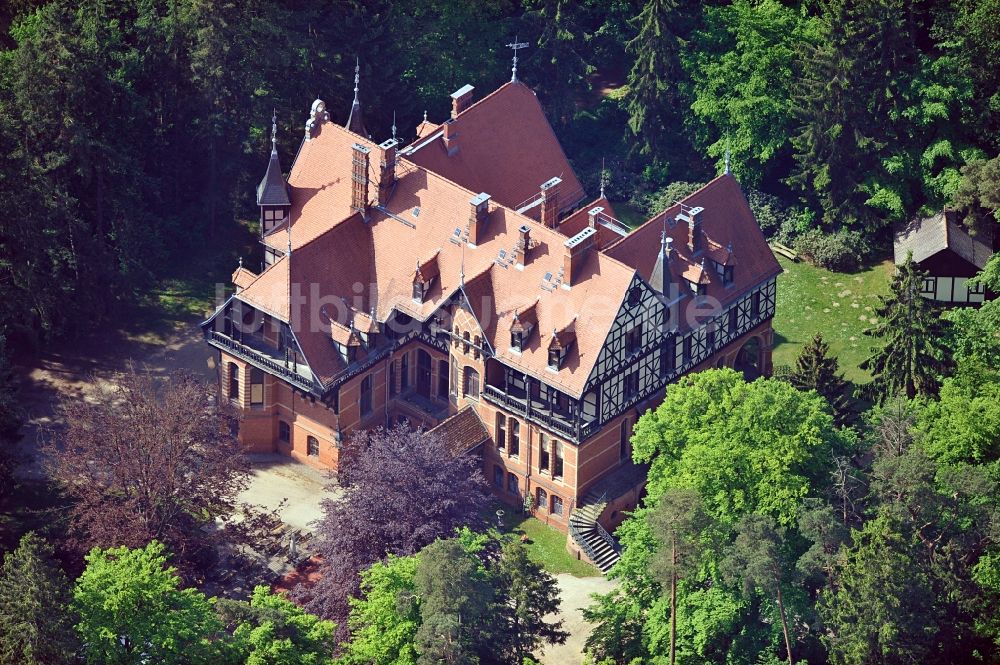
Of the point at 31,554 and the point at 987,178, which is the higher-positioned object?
the point at 987,178

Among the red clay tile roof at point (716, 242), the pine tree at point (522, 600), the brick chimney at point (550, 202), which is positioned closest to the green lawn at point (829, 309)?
the red clay tile roof at point (716, 242)

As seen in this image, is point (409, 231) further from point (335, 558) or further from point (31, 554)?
point (31, 554)

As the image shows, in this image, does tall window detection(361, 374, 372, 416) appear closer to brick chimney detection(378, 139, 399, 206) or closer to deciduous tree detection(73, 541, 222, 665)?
brick chimney detection(378, 139, 399, 206)

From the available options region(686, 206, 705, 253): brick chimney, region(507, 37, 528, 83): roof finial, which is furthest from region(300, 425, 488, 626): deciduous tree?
region(507, 37, 528, 83): roof finial

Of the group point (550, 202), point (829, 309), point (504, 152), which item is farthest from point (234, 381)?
point (829, 309)

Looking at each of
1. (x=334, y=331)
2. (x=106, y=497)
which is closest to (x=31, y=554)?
(x=106, y=497)

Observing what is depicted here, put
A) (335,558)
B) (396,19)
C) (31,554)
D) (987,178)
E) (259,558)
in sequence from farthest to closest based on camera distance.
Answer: (396,19) → (987,178) → (259,558) → (335,558) → (31,554)
